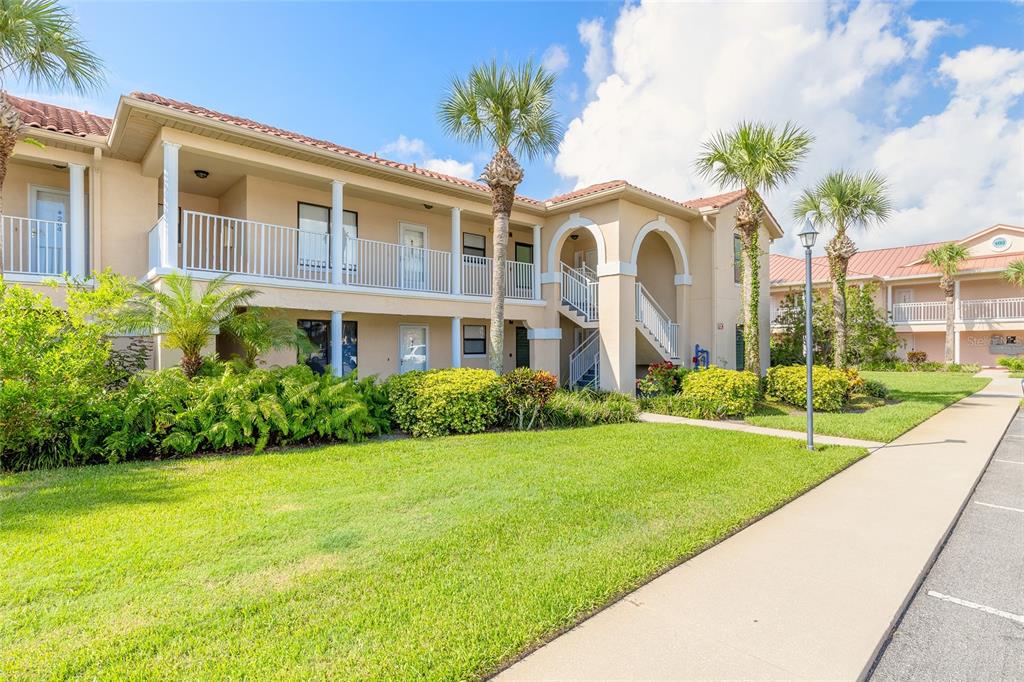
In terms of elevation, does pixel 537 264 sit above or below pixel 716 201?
below

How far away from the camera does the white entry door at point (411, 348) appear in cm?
1476

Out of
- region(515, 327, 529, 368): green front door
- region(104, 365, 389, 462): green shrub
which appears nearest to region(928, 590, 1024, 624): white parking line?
region(104, 365, 389, 462): green shrub

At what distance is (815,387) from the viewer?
509 inches

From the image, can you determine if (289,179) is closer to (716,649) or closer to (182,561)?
(182,561)

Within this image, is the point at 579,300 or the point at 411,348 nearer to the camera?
the point at 411,348

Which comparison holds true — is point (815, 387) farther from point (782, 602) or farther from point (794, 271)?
point (794, 271)

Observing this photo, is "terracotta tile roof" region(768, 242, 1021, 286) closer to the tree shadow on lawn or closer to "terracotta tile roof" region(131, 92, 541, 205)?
"terracotta tile roof" region(131, 92, 541, 205)

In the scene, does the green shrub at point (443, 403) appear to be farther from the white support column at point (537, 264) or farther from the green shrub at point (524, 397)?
the white support column at point (537, 264)

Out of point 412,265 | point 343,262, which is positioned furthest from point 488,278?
point 343,262

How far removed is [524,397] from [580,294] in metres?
5.98

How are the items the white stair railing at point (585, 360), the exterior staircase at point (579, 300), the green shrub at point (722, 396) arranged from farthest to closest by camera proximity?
the white stair railing at point (585, 360) < the exterior staircase at point (579, 300) < the green shrub at point (722, 396)

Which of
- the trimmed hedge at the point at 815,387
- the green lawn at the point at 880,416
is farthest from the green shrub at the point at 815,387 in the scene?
the green lawn at the point at 880,416

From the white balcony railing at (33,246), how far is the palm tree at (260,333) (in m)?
4.04

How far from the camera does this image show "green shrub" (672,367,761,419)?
1191 cm
